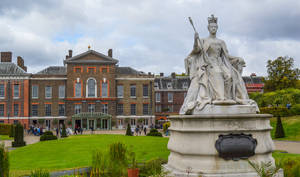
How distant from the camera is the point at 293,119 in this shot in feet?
101

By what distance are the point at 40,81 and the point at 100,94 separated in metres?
10.6

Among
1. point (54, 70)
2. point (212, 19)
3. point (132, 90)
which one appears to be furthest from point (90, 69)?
point (212, 19)

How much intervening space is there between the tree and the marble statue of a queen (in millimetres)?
38996

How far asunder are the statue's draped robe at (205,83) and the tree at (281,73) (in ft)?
128

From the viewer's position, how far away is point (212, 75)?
25.5 ft

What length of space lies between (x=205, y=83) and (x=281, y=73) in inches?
1608

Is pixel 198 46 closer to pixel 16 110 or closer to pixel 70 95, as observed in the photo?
pixel 70 95

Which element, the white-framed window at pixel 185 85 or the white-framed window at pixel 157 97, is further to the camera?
the white-framed window at pixel 185 85

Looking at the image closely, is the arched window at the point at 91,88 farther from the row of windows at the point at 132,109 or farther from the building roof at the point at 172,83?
the building roof at the point at 172,83

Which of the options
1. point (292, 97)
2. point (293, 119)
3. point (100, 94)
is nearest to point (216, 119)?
point (293, 119)

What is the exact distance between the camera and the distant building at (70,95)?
49.4 meters

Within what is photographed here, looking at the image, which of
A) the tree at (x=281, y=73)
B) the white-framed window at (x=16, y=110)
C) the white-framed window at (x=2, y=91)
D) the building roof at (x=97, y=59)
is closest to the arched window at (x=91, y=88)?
the building roof at (x=97, y=59)

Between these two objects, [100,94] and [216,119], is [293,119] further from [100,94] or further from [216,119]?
[100,94]

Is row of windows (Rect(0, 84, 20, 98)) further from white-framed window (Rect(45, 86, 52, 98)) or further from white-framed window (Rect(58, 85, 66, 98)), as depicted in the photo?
white-framed window (Rect(58, 85, 66, 98))
